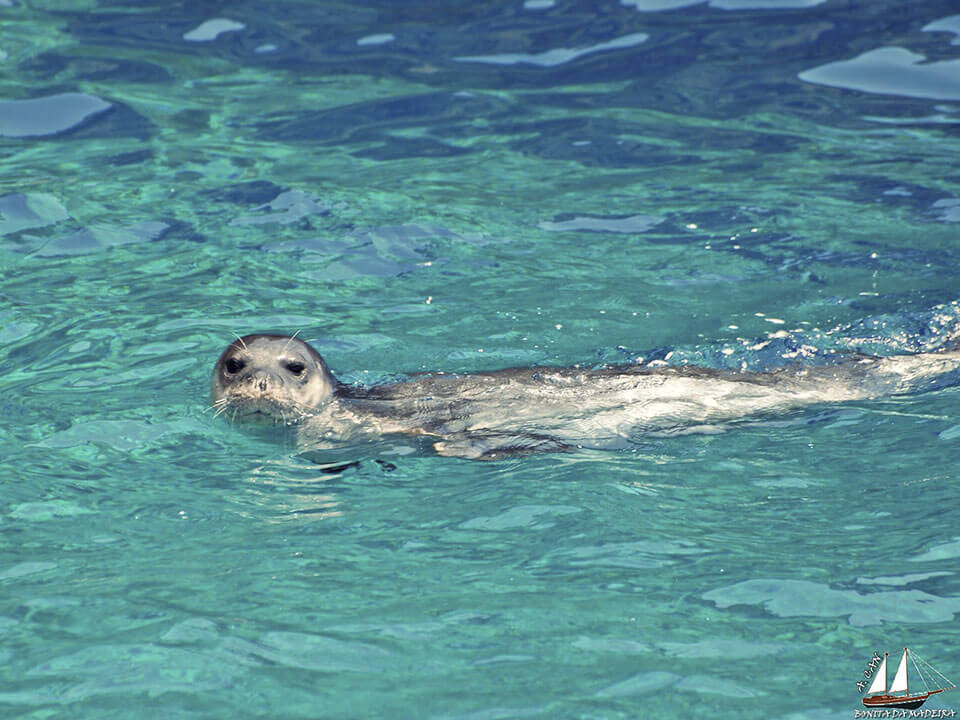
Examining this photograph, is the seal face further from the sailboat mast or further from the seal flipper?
the sailboat mast

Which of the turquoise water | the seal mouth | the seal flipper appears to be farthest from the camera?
the seal mouth

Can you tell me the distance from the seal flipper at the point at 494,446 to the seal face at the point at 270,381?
35.7 inches

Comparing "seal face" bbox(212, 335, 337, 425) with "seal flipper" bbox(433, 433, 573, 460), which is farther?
"seal face" bbox(212, 335, 337, 425)

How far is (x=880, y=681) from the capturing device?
4238 mm

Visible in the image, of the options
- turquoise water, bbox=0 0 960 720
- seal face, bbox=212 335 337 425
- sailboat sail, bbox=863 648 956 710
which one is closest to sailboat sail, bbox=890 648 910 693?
sailboat sail, bbox=863 648 956 710

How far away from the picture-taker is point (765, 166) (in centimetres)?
1089

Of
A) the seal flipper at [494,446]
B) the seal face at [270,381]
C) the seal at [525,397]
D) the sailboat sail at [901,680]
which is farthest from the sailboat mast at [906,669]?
the seal face at [270,381]

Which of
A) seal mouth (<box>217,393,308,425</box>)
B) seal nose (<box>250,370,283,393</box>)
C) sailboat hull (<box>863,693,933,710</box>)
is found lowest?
sailboat hull (<box>863,693,933,710</box>)

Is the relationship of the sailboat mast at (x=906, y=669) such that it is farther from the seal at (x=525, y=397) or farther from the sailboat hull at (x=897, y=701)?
the seal at (x=525, y=397)

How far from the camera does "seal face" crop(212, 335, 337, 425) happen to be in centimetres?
687

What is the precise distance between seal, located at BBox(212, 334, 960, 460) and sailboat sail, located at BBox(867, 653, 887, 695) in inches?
100

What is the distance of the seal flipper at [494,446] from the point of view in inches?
250

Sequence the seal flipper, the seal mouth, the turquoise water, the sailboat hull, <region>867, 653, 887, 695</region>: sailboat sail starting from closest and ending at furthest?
1. the sailboat hull
2. <region>867, 653, 887, 695</region>: sailboat sail
3. the turquoise water
4. the seal flipper
5. the seal mouth

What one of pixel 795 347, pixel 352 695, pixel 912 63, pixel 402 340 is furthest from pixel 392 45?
pixel 352 695
